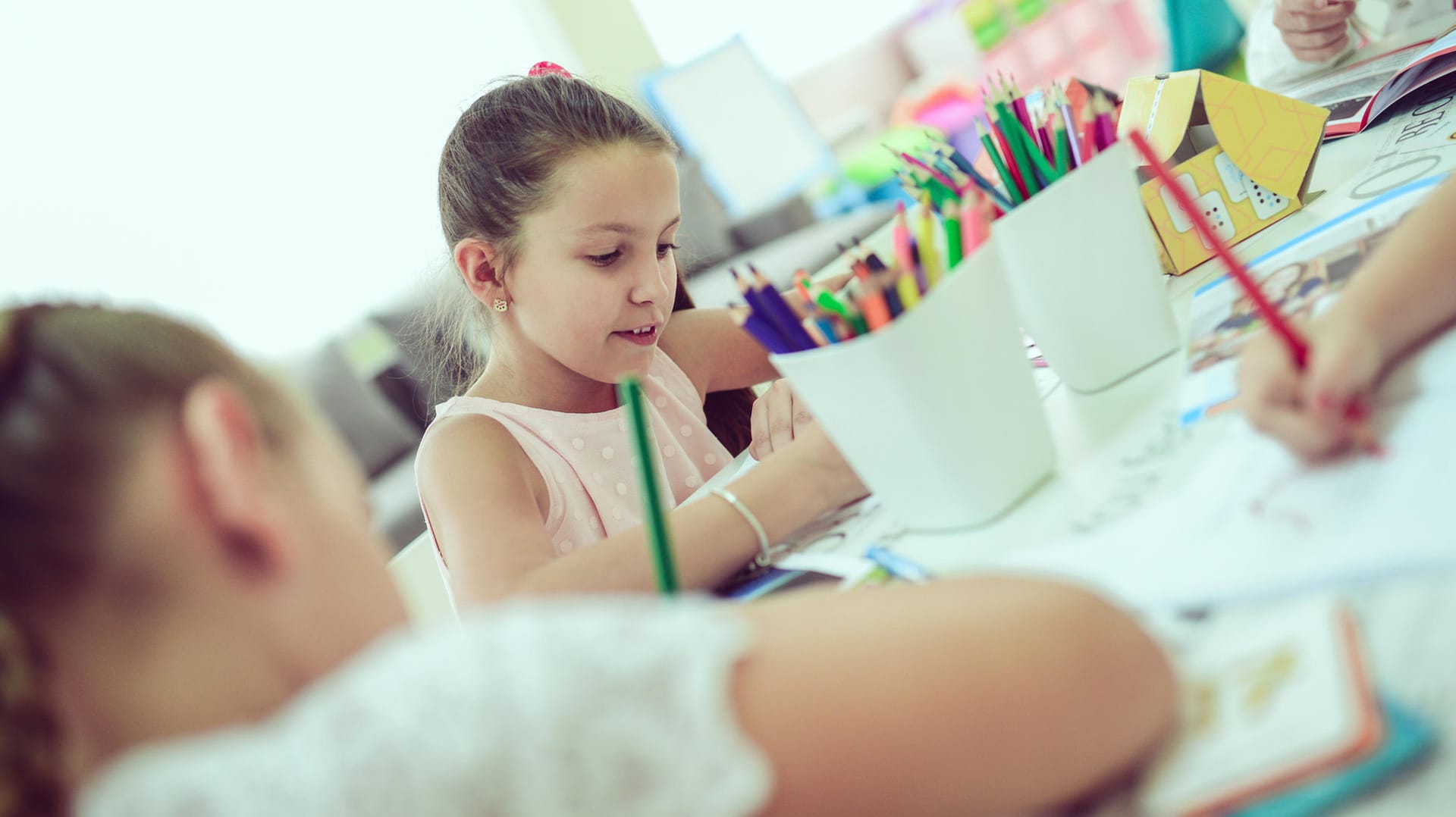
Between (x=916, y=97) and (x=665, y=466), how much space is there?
3.71m

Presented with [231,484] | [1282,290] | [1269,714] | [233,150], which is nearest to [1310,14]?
[1282,290]

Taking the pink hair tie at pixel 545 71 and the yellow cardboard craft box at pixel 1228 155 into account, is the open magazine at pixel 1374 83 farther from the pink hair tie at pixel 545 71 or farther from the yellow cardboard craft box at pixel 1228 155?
the pink hair tie at pixel 545 71

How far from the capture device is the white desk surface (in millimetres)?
241

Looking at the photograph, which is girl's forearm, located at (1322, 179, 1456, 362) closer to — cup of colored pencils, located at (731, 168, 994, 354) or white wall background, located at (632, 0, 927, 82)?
cup of colored pencils, located at (731, 168, 994, 354)

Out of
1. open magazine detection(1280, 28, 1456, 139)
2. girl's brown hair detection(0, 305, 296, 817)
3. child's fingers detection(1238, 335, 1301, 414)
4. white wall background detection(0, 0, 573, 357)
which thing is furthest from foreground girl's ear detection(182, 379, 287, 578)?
white wall background detection(0, 0, 573, 357)

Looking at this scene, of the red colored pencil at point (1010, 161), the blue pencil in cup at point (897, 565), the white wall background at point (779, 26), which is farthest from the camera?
the white wall background at point (779, 26)

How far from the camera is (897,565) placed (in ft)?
1.53

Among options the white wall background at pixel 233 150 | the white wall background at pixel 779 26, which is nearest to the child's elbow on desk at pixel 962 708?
the white wall background at pixel 233 150

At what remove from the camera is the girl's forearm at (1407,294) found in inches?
15.9

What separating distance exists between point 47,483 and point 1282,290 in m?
0.59

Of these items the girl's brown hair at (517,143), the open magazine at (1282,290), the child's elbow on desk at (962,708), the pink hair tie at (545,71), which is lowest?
the open magazine at (1282,290)

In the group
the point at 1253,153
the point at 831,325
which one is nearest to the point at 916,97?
the point at 1253,153

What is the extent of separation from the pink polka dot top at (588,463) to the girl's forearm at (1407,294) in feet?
1.81

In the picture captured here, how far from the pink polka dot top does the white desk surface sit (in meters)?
0.40
